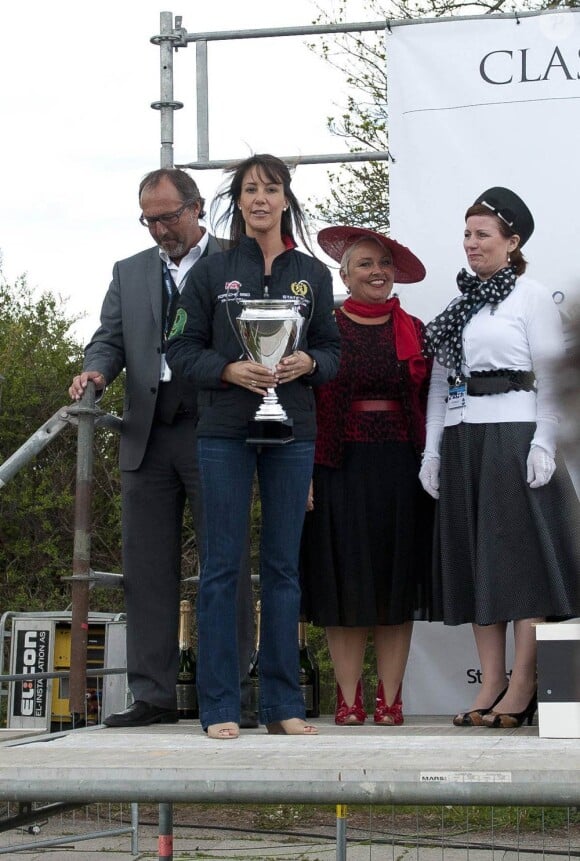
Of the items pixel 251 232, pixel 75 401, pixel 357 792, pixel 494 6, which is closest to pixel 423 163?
pixel 251 232

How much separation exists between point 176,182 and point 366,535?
4.03 ft

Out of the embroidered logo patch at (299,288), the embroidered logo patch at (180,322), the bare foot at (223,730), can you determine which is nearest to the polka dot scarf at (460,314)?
the embroidered logo patch at (299,288)

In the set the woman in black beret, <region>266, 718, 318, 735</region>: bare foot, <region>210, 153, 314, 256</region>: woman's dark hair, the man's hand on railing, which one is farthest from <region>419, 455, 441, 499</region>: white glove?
the man's hand on railing

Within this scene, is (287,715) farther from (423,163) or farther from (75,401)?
(423,163)

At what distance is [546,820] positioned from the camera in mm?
6668

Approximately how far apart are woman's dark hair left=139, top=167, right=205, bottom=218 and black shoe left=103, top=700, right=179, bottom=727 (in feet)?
5.04

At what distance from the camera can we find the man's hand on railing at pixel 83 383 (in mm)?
3783

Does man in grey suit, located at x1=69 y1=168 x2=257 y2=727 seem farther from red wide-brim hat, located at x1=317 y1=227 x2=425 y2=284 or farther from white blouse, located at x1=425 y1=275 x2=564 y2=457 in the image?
white blouse, located at x1=425 y1=275 x2=564 y2=457

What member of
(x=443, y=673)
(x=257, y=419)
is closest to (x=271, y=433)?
(x=257, y=419)

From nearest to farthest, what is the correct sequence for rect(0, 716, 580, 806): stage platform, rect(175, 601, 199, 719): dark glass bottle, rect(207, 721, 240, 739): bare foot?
rect(0, 716, 580, 806): stage platform → rect(207, 721, 240, 739): bare foot → rect(175, 601, 199, 719): dark glass bottle

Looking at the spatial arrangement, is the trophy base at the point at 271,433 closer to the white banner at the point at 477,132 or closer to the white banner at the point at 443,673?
→ the white banner at the point at 477,132

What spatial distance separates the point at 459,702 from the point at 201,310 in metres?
1.92

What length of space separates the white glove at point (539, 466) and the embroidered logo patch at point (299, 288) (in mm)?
838

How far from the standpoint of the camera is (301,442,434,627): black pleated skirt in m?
4.06
